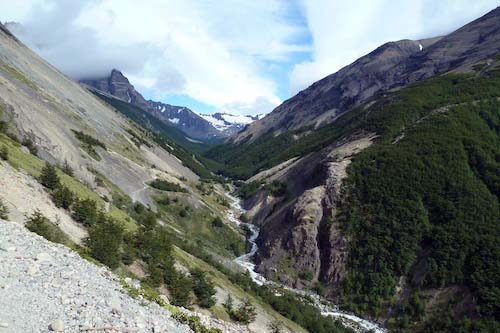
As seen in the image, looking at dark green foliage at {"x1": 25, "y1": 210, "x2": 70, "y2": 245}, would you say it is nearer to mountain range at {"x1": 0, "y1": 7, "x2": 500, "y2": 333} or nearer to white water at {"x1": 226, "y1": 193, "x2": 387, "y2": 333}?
mountain range at {"x1": 0, "y1": 7, "x2": 500, "y2": 333}

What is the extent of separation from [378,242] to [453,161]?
26965 millimetres

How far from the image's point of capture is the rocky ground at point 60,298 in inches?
457

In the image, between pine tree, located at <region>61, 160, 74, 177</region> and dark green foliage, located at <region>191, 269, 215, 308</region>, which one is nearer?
dark green foliage, located at <region>191, 269, 215, 308</region>

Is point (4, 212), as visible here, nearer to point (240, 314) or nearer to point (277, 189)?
point (240, 314)

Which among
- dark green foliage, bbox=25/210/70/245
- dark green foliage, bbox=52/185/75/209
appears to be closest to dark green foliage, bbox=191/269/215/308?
dark green foliage, bbox=25/210/70/245

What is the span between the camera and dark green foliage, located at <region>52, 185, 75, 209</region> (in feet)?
98.4

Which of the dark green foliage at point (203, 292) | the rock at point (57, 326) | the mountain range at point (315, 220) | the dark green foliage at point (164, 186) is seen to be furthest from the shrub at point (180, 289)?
the dark green foliage at point (164, 186)

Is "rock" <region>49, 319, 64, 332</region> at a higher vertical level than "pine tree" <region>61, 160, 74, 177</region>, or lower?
lower

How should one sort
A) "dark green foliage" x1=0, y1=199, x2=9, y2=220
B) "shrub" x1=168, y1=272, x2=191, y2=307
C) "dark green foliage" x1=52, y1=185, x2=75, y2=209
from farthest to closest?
1. "dark green foliage" x1=52, y1=185, x2=75, y2=209
2. "shrub" x1=168, y1=272, x2=191, y2=307
3. "dark green foliage" x1=0, y1=199, x2=9, y2=220

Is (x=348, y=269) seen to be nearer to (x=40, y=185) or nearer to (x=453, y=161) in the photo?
(x=453, y=161)

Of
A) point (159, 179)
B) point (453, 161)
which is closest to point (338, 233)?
point (453, 161)

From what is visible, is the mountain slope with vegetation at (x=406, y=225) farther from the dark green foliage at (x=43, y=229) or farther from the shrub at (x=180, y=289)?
the dark green foliage at (x=43, y=229)

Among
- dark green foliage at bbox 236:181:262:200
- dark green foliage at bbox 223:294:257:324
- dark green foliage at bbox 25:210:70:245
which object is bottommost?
dark green foliage at bbox 223:294:257:324

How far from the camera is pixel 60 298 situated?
42.8 feet
